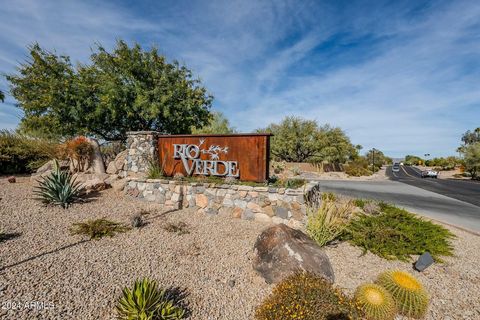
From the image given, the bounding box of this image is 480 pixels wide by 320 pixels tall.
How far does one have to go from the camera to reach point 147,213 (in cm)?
726

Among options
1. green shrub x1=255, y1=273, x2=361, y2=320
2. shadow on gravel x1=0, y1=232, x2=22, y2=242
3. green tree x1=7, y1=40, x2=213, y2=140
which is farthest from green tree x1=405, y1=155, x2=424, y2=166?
shadow on gravel x1=0, y1=232, x2=22, y2=242

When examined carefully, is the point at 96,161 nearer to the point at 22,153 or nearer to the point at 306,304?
the point at 22,153

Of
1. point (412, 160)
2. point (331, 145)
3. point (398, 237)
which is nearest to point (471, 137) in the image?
point (412, 160)

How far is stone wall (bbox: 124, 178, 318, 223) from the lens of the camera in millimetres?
6984

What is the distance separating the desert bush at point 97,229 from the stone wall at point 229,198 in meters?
2.42

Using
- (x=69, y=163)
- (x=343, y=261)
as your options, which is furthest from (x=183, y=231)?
(x=69, y=163)

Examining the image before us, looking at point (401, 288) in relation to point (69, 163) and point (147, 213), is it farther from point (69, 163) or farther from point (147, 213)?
point (69, 163)

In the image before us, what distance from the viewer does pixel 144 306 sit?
2.82 m

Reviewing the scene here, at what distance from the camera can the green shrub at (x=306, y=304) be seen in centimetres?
283

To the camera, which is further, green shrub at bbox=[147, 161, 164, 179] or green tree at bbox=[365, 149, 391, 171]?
green tree at bbox=[365, 149, 391, 171]

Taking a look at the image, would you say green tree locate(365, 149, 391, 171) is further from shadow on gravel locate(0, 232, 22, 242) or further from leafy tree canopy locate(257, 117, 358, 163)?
shadow on gravel locate(0, 232, 22, 242)

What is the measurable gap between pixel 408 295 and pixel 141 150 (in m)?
9.57

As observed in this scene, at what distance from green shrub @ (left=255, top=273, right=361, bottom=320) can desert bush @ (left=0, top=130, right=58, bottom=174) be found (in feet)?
44.5

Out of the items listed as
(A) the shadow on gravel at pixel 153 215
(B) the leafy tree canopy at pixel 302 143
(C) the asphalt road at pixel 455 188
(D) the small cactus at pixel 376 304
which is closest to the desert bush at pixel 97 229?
(A) the shadow on gravel at pixel 153 215
